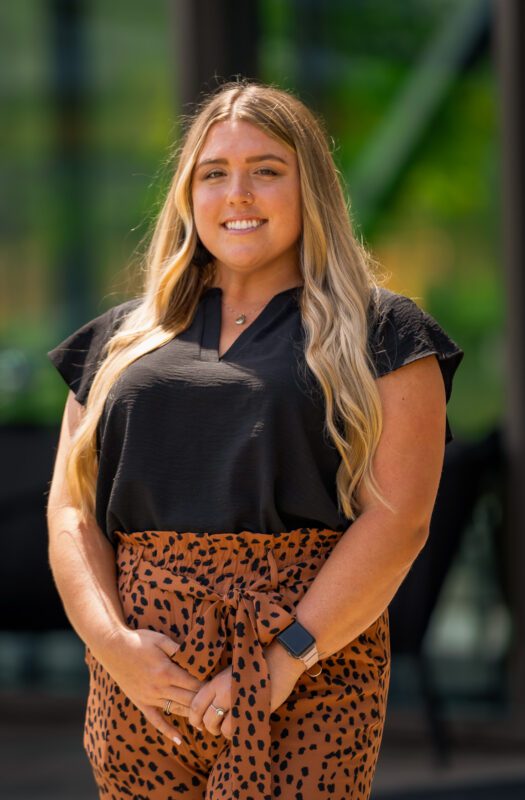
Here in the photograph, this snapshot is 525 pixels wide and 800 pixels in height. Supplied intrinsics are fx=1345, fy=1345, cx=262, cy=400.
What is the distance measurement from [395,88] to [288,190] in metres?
2.67

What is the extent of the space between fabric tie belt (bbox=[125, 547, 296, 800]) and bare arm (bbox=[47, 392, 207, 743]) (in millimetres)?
40

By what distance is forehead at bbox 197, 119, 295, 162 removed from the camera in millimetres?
2473

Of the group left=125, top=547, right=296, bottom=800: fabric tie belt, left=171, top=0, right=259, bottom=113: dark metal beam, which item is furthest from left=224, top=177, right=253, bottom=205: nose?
left=171, top=0, right=259, bottom=113: dark metal beam

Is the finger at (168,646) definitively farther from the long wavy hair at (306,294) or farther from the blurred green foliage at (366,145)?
the blurred green foliage at (366,145)

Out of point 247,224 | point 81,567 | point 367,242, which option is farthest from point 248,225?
point 367,242

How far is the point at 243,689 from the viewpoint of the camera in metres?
2.27

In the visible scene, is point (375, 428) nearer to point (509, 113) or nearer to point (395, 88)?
point (509, 113)

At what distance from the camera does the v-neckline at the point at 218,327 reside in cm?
247

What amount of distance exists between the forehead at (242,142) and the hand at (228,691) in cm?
89

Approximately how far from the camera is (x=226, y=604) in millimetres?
2340

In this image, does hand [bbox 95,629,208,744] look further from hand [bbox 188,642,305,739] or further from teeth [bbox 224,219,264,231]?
teeth [bbox 224,219,264,231]

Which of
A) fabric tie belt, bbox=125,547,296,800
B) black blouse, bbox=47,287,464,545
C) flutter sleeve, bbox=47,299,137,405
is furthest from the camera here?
flutter sleeve, bbox=47,299,137,405

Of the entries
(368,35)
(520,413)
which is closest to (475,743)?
(520,413)

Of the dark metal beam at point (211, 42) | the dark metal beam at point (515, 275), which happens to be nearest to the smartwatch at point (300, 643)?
the dark metal beam at point (515, 275)
